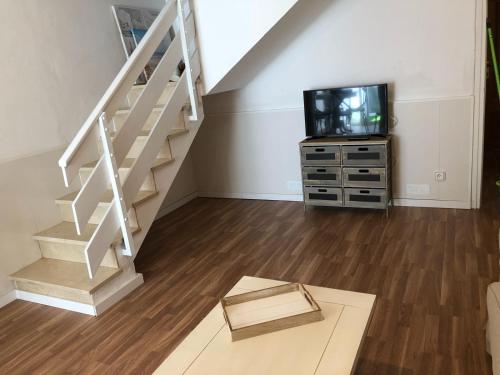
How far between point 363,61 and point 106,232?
275 cm

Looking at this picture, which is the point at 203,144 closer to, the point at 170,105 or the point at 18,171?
the point at 170,105

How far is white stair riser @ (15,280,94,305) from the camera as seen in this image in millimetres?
2650

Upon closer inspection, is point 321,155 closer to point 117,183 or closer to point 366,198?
point 366,198

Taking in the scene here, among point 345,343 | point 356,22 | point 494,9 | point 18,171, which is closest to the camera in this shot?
point 345,343

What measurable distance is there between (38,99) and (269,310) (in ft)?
8.48

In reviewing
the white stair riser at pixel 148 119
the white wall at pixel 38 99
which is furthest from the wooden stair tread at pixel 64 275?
the white stair riser at pixel 148 119

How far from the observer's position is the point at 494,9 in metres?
5.93

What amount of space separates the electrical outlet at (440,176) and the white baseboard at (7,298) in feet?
12.0

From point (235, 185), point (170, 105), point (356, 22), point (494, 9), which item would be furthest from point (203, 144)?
point (494, 9)

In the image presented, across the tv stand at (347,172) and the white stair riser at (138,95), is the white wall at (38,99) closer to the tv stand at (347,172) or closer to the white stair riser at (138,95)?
the white stair riser at (138,95)

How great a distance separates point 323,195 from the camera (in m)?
4.01

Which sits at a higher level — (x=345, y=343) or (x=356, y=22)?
(x=356, y=22)

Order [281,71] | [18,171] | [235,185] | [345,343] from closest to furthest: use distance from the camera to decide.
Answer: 1. [345,343]
2. [18,171]
3. [281,71]
4. [235,185]

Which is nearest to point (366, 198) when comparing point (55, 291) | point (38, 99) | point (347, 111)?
point (347, 111)
